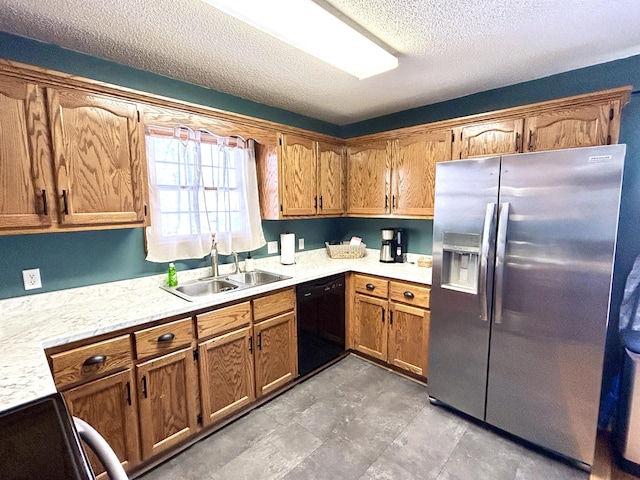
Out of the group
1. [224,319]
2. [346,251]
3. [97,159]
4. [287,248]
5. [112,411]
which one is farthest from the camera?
[346,251]

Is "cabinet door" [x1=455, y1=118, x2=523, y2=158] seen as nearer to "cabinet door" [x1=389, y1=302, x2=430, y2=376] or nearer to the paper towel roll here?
"cabinet door" [x1=389, y1=302, x2=430, y2=376]

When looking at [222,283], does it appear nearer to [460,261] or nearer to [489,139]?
[460,261]

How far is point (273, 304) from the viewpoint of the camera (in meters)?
2.29

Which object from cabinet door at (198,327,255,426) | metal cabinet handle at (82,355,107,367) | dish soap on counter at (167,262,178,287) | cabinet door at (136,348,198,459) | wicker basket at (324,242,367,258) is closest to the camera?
metal cabinet handle at (82,355,107,367)

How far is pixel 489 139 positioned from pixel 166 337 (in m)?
2.59

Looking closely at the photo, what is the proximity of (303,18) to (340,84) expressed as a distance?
3.17 feet

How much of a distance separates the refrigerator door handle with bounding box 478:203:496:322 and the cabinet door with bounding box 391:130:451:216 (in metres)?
0.79

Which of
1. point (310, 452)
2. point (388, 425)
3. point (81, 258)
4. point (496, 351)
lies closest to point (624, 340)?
point (496, 351)

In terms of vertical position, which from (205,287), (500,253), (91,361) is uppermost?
(500,253)

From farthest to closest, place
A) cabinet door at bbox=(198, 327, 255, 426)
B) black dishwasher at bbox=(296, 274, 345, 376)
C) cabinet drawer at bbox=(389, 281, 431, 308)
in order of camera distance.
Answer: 1. black dishwasher at bbox=(296, 274, 345, 376)
2. cabinet drawer at bbox=(389, 281, 431, 308)
3. cabinet door at bbox=(198, 327, 255, 426)

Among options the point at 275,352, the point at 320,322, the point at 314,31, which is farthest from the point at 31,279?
the point at 314,31

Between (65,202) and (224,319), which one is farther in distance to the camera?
(224,319)

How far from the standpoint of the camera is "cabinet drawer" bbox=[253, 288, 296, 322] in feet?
7.20

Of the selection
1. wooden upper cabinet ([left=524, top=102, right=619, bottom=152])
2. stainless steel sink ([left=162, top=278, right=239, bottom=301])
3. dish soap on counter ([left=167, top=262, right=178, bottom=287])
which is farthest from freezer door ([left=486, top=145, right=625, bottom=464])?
dish soap on counter ([left=167, top=262, right=178, bottom=287])
